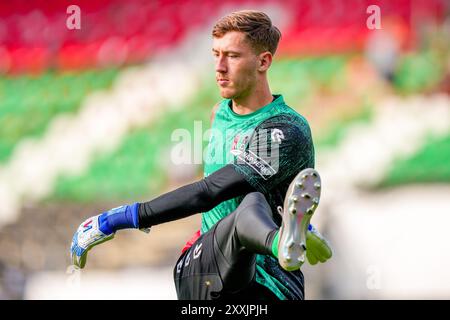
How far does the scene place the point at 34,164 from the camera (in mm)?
10883

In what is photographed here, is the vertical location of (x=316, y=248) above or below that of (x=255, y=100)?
below

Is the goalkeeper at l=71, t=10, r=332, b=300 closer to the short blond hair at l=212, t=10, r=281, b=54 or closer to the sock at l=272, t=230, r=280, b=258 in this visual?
the short blond hair at l=212, t=10, r=281, b=54

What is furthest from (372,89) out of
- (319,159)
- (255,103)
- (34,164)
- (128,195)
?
(255,103)

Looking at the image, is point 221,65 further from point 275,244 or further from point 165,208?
point 275,244

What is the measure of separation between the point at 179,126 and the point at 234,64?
5540mm

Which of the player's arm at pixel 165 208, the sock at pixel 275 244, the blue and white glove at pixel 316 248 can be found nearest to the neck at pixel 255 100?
the player's arm at pixel 165 208

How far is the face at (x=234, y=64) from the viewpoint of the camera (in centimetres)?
474

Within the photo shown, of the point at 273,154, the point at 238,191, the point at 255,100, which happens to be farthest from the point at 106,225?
the point at 255,100

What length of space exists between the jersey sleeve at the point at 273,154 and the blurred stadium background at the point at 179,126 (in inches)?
180

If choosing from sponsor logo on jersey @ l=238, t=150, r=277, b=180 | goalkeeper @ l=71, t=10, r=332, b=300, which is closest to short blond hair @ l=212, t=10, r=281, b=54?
goalkeeper @ l=71, t=10, r=332, b=300

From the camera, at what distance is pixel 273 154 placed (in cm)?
466

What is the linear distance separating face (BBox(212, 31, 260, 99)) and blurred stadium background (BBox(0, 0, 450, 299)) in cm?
464

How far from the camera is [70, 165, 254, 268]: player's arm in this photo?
14.8 ft
